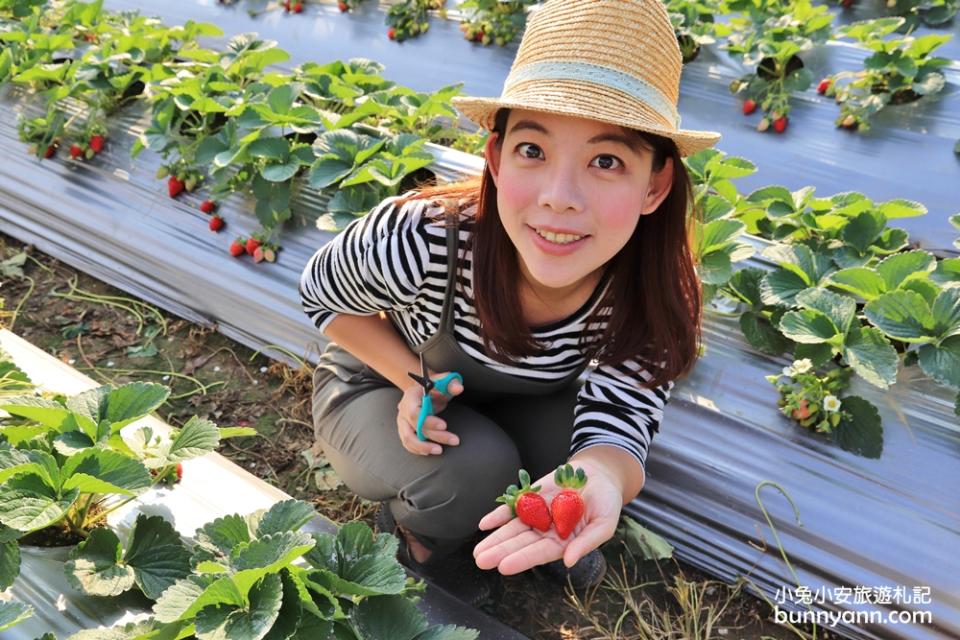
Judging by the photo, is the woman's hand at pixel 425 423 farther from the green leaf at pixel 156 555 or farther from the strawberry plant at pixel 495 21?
the strawberry plant at pixel 495 21

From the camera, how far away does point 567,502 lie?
4.25ft

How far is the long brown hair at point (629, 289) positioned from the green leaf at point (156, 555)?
710 mm

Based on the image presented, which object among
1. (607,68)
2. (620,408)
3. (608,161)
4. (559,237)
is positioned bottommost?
(620,408)

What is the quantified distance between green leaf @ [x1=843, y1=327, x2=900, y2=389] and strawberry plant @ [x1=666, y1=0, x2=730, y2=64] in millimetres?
1810

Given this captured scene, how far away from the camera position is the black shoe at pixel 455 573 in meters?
1.85

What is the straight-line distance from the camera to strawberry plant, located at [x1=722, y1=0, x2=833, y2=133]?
311cm

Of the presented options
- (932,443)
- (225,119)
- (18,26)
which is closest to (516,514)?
(932,443)

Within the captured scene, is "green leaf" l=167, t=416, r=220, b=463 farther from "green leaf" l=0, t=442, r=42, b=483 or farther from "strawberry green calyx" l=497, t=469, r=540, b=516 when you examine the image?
"strawberry green calyx" l=497, t=469, r=540, b=516

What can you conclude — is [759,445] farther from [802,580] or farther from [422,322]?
[422,322]

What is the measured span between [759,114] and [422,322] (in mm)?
2099

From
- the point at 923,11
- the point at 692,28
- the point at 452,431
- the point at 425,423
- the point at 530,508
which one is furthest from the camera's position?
the point at 923,11

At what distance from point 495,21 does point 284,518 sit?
3004 millimetres

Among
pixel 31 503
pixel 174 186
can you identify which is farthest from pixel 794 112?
pixel 31 503

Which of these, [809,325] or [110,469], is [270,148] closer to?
[110,469]
